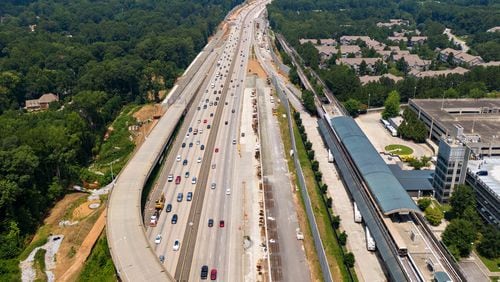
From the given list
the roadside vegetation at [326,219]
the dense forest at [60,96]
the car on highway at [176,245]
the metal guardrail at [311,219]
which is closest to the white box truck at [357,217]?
the roadside vegetation at [326,219]

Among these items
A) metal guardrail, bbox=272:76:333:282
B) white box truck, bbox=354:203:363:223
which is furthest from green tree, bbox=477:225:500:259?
metal guardrail, bbox=272:76:333:282

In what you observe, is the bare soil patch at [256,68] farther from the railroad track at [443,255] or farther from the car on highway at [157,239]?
the railroad track at [443,255]

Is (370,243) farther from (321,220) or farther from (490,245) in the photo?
(490,245)

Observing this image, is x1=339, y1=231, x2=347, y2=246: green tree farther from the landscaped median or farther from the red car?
the red car

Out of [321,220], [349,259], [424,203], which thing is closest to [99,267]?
[349,259]

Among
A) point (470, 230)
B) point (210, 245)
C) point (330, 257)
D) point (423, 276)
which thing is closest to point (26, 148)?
point (210, 245)

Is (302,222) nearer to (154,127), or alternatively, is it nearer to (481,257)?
(481,257)
